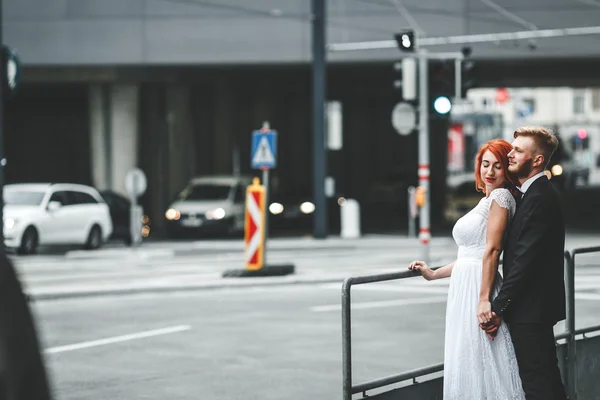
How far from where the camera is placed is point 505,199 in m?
5.26

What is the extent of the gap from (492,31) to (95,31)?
1039cm

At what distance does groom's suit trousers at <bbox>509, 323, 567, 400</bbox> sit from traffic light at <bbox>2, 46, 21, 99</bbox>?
7434 mm

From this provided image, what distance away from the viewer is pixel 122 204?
29844 millimetres

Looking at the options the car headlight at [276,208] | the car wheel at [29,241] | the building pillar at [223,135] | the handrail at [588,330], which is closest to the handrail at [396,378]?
the handrail at [588,330]

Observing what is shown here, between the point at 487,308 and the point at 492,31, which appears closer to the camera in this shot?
the point at 487,308

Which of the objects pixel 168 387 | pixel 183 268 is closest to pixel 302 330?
pixel 168 387

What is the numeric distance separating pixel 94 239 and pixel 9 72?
48.6 feet

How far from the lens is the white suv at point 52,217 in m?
24.0

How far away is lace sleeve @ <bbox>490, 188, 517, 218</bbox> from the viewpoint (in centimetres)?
524

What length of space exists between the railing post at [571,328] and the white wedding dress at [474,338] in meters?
1.86

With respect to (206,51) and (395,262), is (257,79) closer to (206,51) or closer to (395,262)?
(206,51)

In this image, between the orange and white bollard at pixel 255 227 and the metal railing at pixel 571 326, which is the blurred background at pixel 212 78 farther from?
the metal railing at pixel 571 326

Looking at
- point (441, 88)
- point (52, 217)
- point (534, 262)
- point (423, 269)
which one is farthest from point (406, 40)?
point (534, 262)

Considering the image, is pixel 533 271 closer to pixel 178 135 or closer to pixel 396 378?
pixel 396 378
